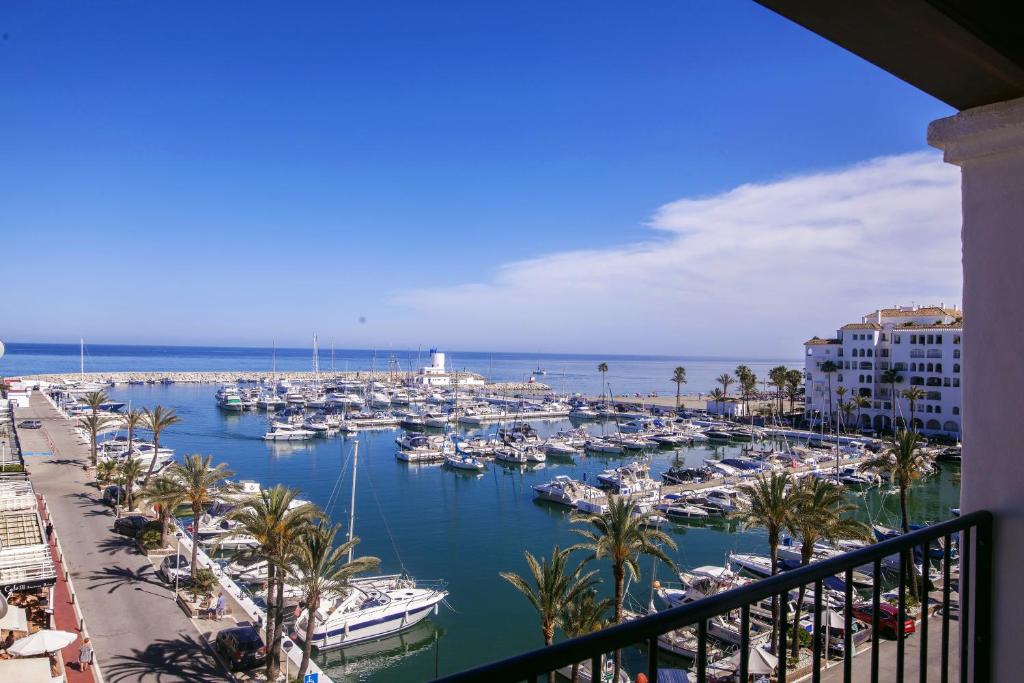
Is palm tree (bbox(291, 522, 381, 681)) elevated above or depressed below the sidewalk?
above

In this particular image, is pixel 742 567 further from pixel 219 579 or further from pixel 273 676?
pixel 219 579

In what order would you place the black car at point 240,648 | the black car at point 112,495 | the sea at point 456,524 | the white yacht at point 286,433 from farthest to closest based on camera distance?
the white yacht at point 286,433 < the black car at point 112,495 < the sea at point 456,524 < the black car at point 240,648

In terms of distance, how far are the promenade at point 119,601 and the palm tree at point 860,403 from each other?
49.6 metres

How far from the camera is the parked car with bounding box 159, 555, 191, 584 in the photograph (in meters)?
20.2

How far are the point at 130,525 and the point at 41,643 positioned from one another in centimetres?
1240

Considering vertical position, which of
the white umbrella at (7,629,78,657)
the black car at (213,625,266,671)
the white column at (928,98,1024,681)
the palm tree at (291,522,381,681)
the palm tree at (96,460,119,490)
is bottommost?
the black car at (213,625,266,671)

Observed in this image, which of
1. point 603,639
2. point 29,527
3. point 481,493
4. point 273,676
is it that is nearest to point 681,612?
point 603,639

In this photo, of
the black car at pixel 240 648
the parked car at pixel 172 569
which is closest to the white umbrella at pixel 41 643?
the black car at pixel 240 648

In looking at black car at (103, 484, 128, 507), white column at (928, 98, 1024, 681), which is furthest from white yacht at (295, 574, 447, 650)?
white column at (928, 98, 1024, 681)

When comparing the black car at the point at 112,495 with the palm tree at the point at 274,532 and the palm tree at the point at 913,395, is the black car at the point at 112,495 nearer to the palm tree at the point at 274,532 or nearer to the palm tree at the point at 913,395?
the palm tree at the point at 274,532

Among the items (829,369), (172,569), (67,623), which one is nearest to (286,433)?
(172,569)

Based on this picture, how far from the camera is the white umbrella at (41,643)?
12664 mm

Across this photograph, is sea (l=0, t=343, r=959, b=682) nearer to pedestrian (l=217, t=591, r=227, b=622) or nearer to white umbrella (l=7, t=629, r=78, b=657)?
pedestrian (l=217, t=591, r=227, b=622)

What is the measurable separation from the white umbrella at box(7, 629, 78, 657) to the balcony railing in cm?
1532
